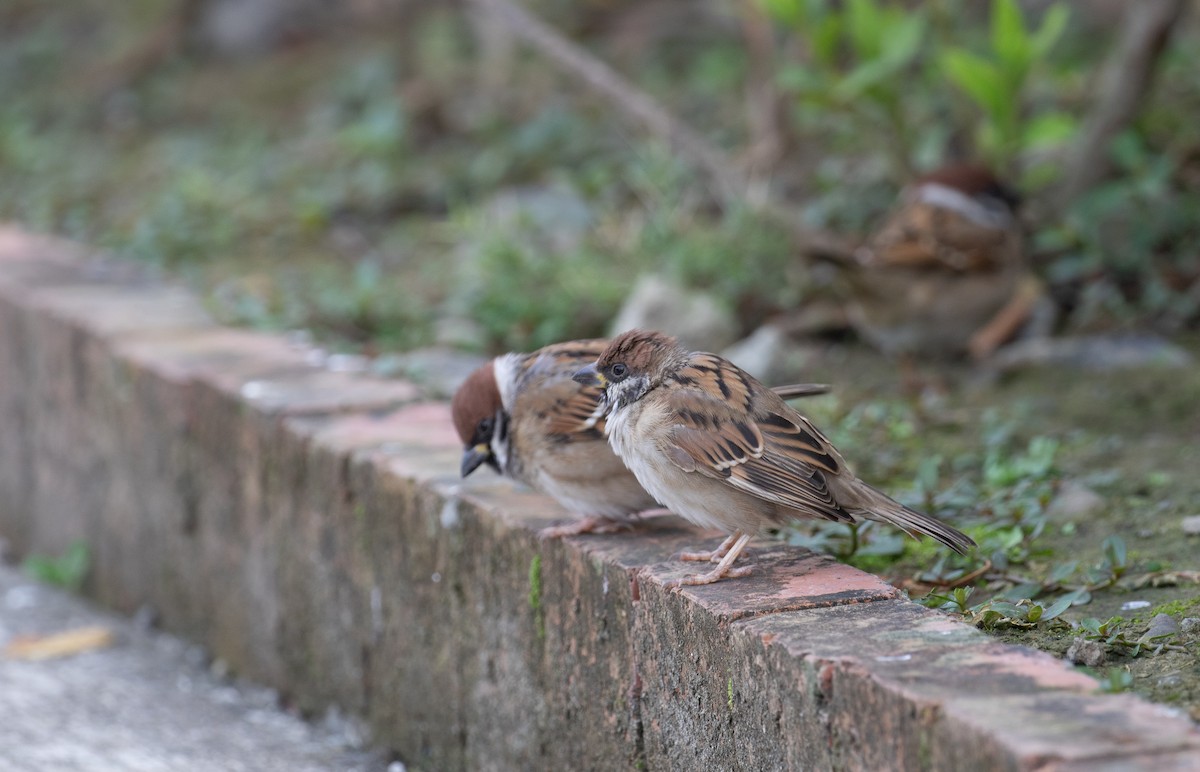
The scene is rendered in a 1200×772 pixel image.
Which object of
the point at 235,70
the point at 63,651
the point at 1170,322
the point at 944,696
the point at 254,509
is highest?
the point at 235,70

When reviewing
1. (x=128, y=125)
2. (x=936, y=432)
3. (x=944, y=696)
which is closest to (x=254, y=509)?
(x=936, y=432)

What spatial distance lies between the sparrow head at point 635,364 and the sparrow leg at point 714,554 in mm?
352

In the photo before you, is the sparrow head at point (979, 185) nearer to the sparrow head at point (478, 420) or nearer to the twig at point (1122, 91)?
the twig at point (1122, 91)

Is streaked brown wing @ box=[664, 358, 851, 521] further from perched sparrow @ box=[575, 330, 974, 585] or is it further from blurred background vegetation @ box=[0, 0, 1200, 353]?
blurred background vegetation @ box=[0, 0, 1200, 353]

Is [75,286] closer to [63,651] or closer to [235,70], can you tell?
[63,651]

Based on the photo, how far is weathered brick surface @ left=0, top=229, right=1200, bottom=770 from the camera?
2436mm

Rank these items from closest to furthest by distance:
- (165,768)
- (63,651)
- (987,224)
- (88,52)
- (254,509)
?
(165,768) → (254,509) → (63,651) → (987,224) → (88,52)

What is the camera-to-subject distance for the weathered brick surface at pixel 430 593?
2.44m

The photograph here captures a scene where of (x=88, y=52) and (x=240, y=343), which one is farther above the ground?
(x=88, y=52)

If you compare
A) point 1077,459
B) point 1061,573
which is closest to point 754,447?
point 1061,573

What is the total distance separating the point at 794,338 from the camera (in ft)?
20.4

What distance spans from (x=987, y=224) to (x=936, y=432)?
54.5 inches

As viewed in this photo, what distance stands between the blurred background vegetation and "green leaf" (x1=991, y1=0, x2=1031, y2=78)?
1 cm

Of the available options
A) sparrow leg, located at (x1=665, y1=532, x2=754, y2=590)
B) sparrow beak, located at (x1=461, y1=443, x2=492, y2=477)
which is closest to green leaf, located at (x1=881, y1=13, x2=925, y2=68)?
sparrow beak, located at (x1=461, y1=443, x2=492, y2=477)
